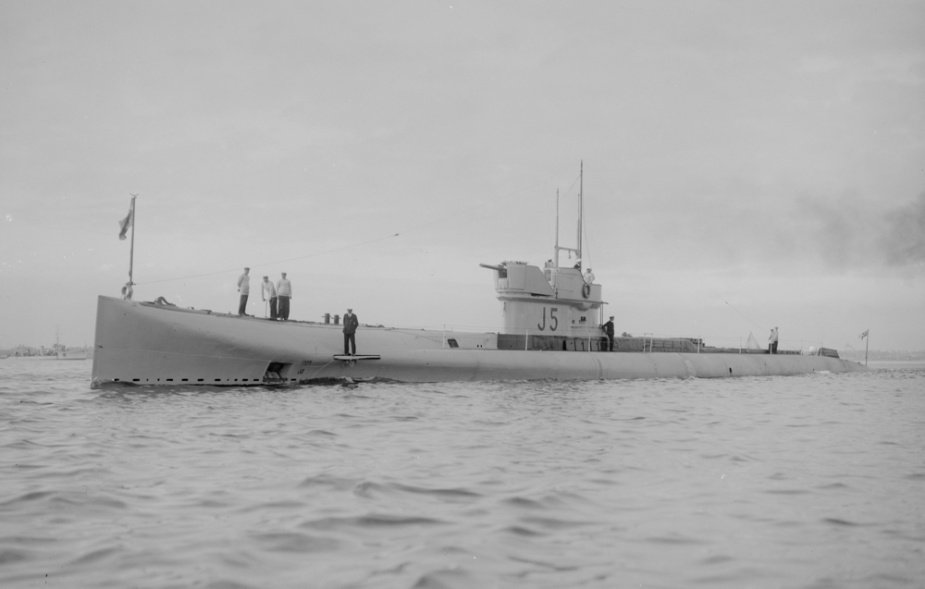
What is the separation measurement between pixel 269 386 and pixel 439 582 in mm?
20875

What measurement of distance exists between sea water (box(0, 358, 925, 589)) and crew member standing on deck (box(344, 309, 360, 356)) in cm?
1032

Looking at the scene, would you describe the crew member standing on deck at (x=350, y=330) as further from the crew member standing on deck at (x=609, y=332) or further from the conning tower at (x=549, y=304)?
the crew member standing on deck at (x=609, y=332)

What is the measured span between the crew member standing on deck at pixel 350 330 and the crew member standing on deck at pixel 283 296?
8.69ft

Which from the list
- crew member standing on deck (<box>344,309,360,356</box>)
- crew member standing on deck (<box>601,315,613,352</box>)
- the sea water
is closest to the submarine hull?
crew member standing on deck (<box>344,309,360,356</box>)

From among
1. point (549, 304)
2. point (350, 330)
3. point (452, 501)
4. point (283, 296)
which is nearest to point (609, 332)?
point (549, 304)

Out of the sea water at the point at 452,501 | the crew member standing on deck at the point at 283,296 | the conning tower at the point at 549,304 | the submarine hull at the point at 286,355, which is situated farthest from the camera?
the conning tower at the point at 549,304

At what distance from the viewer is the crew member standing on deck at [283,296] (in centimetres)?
2875

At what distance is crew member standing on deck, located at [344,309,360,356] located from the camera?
90.2 feet

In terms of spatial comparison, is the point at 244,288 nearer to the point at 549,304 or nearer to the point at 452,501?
the point at 549,304

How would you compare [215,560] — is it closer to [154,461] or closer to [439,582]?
[439,582]

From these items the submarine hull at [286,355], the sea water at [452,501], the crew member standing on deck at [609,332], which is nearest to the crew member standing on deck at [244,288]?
the submarine hull at [286,355]

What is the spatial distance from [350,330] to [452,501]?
19506mm

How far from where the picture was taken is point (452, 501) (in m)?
8.57

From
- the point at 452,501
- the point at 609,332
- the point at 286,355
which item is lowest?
the point at 452,501
